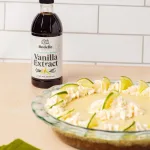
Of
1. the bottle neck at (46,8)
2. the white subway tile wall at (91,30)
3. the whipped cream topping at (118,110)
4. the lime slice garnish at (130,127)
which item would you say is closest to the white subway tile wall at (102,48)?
the white subway tile wall at (91,30)

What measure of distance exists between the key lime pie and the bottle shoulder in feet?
0.54

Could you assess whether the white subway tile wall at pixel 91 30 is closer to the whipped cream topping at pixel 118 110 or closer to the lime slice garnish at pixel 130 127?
the whipped cream topping at pixel 118 110

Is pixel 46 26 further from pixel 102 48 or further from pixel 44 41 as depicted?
pixel 102 48

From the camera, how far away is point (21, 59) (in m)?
1.56

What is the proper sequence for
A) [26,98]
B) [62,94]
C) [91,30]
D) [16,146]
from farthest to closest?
1. [91,30]
2. [26,98]
3. [62,94]
4. [16,146]

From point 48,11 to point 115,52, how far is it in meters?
0.31

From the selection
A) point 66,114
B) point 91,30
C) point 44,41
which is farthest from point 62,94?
point 91,30

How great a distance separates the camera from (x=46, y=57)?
1279 mm

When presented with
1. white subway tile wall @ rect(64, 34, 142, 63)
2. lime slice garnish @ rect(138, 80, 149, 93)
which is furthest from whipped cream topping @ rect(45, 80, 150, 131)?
white subway tile wall @ rect(64, 34, 142, 63)

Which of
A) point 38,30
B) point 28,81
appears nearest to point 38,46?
point 38,30

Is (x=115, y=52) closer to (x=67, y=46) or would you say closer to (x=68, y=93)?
(x=67, y=46)

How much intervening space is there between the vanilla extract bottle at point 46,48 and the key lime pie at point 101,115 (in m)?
0.12

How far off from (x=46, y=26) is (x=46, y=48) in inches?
2.1

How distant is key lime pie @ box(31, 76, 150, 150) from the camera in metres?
0.93
